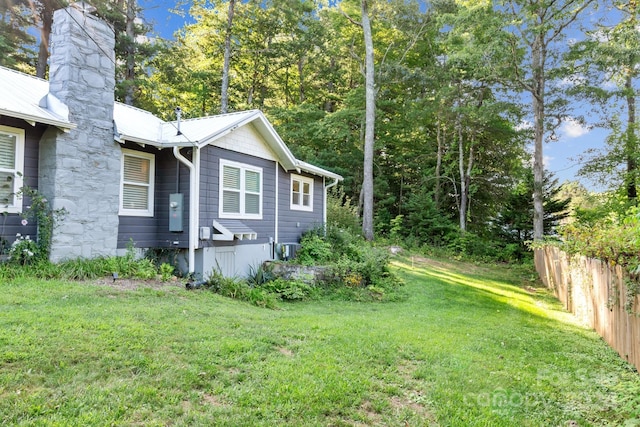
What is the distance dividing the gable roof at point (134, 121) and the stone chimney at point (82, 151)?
284 millimetres

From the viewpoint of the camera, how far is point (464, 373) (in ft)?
13.0

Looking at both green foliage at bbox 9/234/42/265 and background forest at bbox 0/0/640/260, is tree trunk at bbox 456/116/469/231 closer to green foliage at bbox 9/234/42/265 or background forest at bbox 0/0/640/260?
background forest at bbox 0/0/640/260

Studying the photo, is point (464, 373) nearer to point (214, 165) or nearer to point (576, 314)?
point (576, 314)

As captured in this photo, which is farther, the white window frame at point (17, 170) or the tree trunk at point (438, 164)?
the tree trunk at point (438, 164)

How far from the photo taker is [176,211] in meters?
8.61

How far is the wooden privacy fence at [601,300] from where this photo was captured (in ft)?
15.0

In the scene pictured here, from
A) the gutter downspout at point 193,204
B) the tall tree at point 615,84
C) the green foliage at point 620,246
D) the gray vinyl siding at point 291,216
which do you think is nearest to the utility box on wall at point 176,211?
the gutter downspout at point 193,204

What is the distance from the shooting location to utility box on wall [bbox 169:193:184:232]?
8.56 metres

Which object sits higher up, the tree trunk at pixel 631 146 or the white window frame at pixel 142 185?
the tree trunk at pixel 631 146

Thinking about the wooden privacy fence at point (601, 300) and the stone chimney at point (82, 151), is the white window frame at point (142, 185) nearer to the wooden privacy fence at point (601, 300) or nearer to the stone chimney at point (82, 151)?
the stone chimney at point (82, 151)

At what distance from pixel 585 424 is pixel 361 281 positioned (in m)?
6.75

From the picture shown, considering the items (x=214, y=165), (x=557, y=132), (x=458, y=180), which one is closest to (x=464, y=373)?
(x=214, y=165)

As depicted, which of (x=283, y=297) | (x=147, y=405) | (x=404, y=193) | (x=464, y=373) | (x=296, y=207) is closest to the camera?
(x=147, y=405)

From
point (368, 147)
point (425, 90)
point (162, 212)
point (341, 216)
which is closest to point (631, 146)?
point (425, 90)
